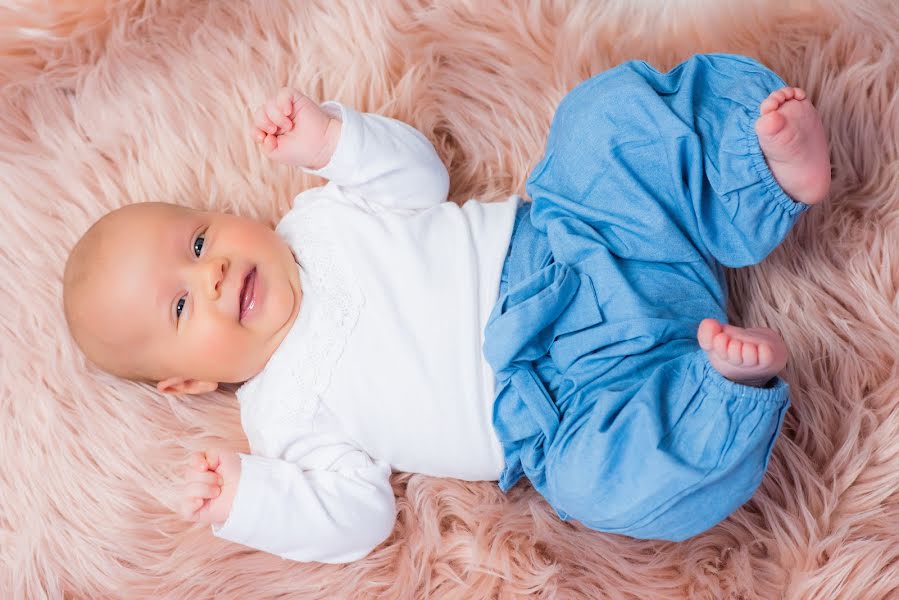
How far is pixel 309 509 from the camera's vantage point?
1423 mm

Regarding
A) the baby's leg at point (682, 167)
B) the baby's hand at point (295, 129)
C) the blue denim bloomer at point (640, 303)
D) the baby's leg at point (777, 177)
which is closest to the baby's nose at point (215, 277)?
the baby's hand at point (295, 129)

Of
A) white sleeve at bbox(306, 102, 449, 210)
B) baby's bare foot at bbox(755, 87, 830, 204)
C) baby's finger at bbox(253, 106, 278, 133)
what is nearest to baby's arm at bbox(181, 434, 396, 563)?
white sleeve at bbox(306, 102, 449, 210)

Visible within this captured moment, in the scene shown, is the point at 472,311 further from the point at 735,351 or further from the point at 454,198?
the point at 735,351

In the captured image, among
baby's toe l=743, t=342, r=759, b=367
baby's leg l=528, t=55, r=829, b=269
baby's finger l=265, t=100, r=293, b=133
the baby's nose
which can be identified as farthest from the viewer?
baby's finger l=265, t=100, r=293, b=133

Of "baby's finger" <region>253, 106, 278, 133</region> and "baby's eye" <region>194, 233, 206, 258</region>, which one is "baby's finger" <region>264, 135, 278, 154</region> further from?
"baby's eye" <region>194, 233, 206, 258</region>

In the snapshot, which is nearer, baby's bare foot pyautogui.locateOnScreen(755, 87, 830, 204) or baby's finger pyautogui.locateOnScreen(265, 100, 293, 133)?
baby's bare foot pyautogui.locateOnScreen(755, 87, 830, 204)

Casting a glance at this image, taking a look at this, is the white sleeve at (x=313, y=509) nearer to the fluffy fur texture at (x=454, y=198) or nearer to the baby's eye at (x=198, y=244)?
the fluffy fur texture at (x=454, y=198)

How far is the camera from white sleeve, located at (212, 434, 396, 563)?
4.64ft

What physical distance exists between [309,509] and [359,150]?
0.63 metres

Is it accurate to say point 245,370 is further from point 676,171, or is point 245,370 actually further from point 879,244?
point 879,244

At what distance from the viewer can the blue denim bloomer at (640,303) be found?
127cm

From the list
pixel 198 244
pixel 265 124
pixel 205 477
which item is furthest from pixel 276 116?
pixel 205 477

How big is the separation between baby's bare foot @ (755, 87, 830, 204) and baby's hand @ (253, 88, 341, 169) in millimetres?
740

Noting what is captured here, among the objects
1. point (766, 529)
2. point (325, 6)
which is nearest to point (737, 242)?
point (766, 529)
